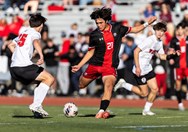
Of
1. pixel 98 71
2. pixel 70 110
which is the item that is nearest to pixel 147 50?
pixel 98 71

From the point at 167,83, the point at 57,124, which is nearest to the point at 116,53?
the point at 57,124

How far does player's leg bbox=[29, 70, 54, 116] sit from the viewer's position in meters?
14.3

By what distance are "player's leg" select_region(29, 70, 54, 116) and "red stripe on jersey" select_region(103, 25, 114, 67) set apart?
1447 mm

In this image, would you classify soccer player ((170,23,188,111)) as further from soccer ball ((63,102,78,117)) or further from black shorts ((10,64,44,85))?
black shorts ((10,64,44,85))

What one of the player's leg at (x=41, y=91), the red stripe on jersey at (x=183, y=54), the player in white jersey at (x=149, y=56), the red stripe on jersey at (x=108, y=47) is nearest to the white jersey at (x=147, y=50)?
the player in white jersey at (x=149, y=56)

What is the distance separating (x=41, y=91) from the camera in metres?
14.3

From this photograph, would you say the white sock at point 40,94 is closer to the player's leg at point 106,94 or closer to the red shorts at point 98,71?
the player's leg at point 106,94

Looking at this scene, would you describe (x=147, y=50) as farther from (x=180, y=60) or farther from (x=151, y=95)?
(x=180, y=60)

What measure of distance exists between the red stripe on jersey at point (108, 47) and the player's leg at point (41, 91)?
4.75ft

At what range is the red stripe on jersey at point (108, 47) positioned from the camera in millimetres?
15195

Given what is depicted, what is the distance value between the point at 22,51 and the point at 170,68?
1175 cm

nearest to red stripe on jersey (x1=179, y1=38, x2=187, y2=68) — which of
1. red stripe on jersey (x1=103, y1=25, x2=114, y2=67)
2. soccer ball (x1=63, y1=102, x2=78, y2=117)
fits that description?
red stripe on jersey (x1=103, y1=25, x2=114, y2=67)

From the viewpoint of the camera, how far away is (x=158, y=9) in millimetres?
28750

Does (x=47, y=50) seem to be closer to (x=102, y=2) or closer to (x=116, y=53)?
(x=102, y=2)
